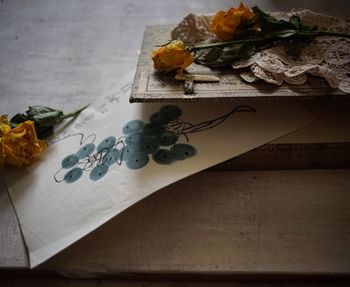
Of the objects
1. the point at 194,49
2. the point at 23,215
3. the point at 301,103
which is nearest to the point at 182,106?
the point at 194,49

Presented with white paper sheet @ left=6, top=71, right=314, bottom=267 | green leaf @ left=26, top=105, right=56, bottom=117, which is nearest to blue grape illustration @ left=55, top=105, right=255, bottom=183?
white paper sheet @ left=6, top=71, right=314, bottom=267

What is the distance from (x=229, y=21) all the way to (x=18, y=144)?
387mm

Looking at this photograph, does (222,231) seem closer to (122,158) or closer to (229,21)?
(122,158)

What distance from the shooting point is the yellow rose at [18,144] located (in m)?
0.52

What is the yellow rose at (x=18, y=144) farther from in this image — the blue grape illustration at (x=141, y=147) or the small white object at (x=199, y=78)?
the small white object at (x=199, y=78)

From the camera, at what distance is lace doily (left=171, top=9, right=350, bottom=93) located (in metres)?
0.49

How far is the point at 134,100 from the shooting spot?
50 centimetres

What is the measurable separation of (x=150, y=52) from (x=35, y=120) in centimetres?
23

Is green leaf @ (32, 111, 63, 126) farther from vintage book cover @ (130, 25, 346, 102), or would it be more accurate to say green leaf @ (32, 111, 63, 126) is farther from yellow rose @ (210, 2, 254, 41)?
yellow rose @ (210, 2, 254, 41)

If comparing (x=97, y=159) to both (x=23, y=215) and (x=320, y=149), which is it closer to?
(x=23, y=215)

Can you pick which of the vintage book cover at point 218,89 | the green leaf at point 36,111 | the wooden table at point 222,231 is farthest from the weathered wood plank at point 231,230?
the green leaf at point 36,111

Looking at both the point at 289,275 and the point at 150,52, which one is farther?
the point at 150,52

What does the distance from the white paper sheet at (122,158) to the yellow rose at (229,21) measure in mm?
114

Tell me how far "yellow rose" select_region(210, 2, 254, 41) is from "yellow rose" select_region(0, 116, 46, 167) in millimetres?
340
